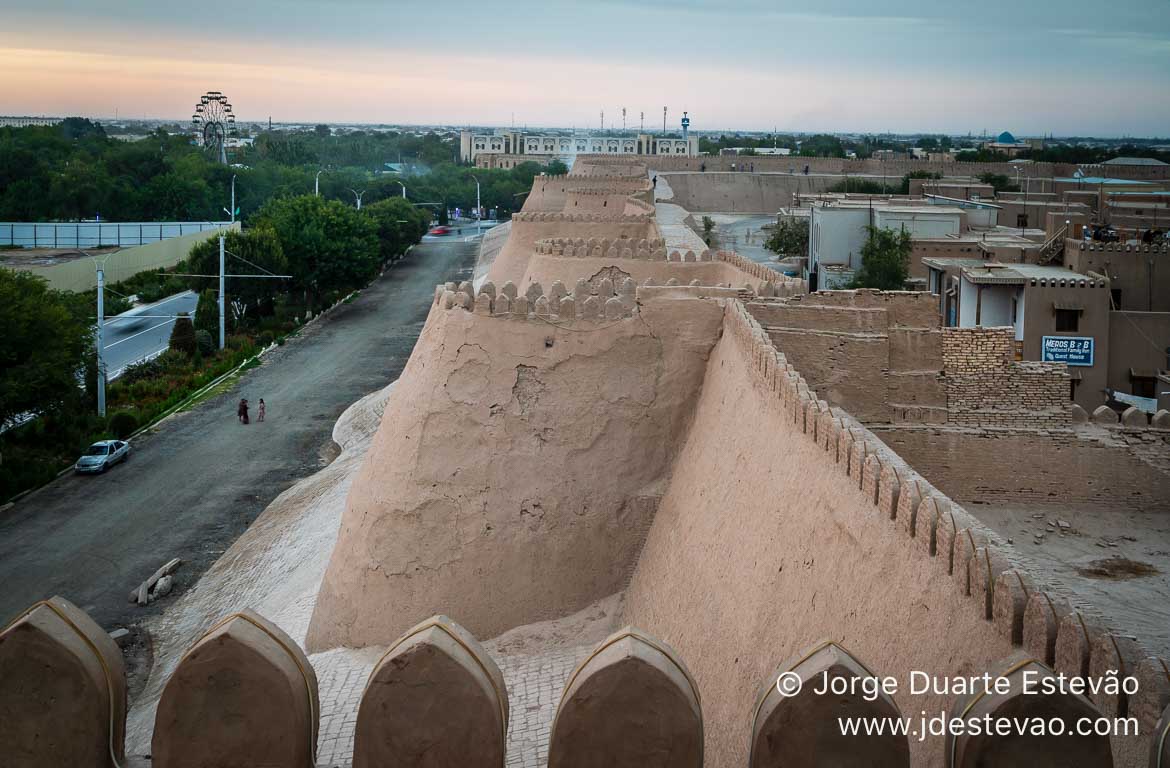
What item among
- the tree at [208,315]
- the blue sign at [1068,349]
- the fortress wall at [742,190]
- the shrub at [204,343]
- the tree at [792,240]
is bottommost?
the shrub at [204,343]

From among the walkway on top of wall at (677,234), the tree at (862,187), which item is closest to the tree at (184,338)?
the walkway on top of wall at (677,234)

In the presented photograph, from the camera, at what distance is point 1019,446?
1242 cm

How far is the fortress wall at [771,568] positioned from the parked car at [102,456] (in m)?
15.5

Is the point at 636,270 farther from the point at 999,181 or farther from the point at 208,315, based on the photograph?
the point at 999,181

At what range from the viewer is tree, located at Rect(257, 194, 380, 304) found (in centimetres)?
4588

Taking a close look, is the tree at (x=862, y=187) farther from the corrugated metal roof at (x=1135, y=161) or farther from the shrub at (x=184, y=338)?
the shrub at (x=184, y=338)

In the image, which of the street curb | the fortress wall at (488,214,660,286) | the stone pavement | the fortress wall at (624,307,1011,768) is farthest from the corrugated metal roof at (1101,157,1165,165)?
the stone pavement

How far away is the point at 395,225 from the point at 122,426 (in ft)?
114

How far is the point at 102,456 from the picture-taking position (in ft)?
76.9

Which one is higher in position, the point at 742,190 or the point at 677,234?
the point at 742,190

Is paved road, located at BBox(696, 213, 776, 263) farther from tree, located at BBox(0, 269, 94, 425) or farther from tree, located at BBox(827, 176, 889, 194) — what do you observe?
tree, located at BBox(0, 269, 94, 425)

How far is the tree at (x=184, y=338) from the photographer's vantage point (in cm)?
3559

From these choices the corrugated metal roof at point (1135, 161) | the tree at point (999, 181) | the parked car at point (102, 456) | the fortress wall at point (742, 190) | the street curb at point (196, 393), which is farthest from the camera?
the fortress wall at point (742, 190)

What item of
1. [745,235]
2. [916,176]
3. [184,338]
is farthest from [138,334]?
[916,176]
